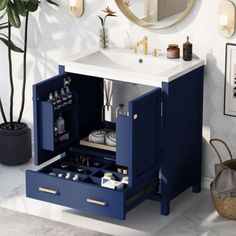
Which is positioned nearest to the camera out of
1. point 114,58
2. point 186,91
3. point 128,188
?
point 128,188

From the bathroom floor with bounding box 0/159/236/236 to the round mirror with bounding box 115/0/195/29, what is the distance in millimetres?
1120

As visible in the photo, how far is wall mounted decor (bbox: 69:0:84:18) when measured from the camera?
5.59 metres

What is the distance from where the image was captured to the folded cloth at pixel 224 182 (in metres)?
4.96

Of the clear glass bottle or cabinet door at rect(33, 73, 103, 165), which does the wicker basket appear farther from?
the clear glass bottle

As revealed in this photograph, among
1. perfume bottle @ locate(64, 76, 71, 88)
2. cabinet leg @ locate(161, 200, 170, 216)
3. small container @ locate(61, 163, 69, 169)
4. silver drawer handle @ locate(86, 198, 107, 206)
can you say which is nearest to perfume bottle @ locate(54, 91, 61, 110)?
perfume bottle @ locate(64, 76, 71, 88)

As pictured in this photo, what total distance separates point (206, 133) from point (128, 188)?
84 centimetres

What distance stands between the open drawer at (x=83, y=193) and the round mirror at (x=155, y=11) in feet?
3.27

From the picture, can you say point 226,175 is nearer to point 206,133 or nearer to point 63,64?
point 206,133

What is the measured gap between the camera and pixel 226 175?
498 centimetres

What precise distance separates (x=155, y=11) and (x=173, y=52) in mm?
293

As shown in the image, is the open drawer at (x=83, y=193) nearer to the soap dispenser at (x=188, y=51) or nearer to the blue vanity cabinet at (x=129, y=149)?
the blue vanity cabinet at (x=129, y=149)

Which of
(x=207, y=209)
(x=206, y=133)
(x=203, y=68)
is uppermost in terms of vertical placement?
(x=203, y=68)

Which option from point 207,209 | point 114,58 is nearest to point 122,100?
point 114,58

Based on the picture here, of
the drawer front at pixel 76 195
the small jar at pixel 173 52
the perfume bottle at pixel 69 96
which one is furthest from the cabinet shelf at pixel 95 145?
the small jar at pixel 173 52
